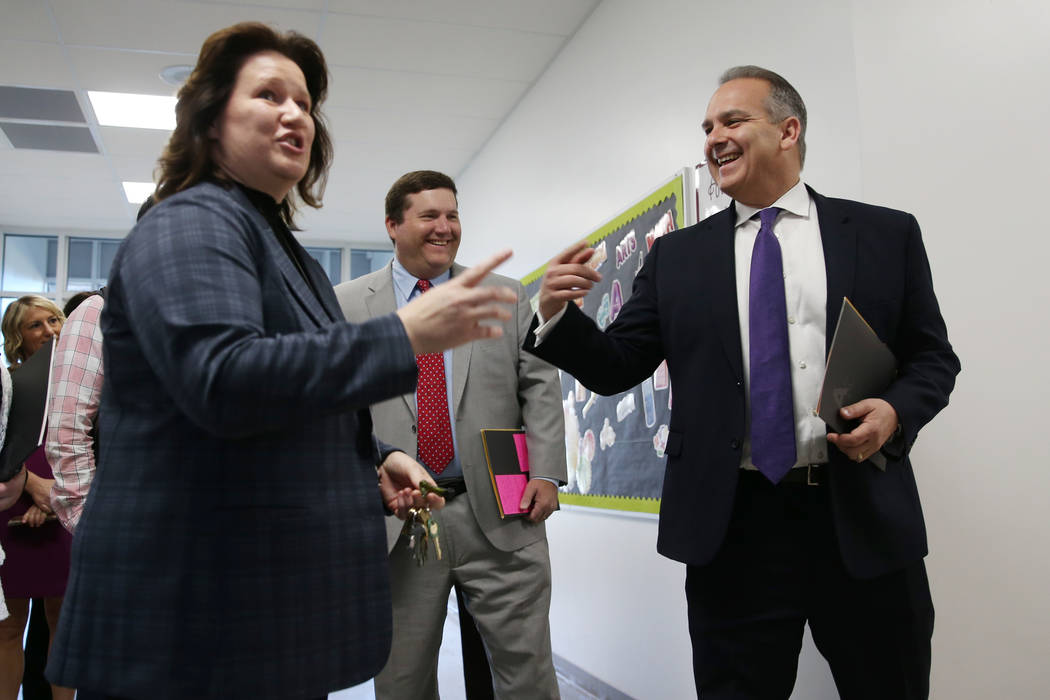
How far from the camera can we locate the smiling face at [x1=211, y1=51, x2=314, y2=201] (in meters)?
1.13

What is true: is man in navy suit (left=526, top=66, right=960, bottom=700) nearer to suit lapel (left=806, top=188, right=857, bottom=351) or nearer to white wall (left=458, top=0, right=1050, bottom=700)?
suit lapel (left=806, top=188, right=857, bottom=351)

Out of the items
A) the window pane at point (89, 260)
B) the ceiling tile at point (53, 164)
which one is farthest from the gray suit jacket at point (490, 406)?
the window pane at point (89, 260)

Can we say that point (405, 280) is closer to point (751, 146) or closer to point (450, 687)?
point (751, 146)

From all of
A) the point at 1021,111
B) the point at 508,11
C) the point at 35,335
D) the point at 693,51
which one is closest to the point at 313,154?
the point at 1021,111

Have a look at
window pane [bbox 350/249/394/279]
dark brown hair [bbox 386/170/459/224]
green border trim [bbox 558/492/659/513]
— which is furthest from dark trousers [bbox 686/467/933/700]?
window pane [bbox 350/249/394/279]

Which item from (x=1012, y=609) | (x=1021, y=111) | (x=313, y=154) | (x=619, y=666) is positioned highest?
(x=1021, y=111)

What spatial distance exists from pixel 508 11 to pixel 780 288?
290 centimetres

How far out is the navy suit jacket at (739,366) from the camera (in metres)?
1.50

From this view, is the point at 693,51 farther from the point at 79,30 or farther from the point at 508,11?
the point at 79,30

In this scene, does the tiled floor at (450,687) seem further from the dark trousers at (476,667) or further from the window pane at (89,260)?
the window pane at (89,260)

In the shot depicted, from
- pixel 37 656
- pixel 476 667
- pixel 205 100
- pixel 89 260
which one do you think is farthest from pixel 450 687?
pixel 89 260

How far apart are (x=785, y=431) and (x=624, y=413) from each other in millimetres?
1946

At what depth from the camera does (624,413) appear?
3.49 metres

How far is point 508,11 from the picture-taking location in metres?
4.07
